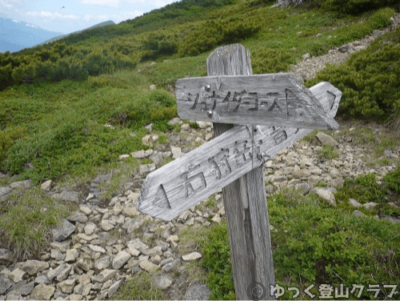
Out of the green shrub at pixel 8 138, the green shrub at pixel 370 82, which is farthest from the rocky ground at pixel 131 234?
the green shrub at pixel 8 138

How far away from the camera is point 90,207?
4520 mm

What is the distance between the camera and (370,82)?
612cm

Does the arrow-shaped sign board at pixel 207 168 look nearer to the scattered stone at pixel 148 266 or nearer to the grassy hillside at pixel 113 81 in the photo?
the scattered stone at pixel 148 266

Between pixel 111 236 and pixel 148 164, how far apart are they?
5.56 ft

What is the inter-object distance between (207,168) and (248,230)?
0.72 meters

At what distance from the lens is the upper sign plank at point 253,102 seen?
1.31 metres

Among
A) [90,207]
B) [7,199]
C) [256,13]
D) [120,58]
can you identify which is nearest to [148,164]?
[90,207]

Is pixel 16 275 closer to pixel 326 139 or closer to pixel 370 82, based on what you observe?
pixel 326 139

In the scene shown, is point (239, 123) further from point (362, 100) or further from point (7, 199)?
point (362, 100)

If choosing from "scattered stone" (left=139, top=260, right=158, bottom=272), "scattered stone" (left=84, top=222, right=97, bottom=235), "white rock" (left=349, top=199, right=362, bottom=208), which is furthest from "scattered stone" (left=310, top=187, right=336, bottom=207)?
"scattered stone" (left=84, top=222, right=97, bottom=235)

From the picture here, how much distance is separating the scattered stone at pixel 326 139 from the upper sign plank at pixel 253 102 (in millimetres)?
4559

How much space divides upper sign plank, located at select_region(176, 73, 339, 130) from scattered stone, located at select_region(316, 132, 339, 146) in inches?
179

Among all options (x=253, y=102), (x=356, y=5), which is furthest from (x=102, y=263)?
(x=356, y=5)

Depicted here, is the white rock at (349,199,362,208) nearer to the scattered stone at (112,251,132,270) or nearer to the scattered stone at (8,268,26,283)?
the scattered stone at (112,251,132,270)
